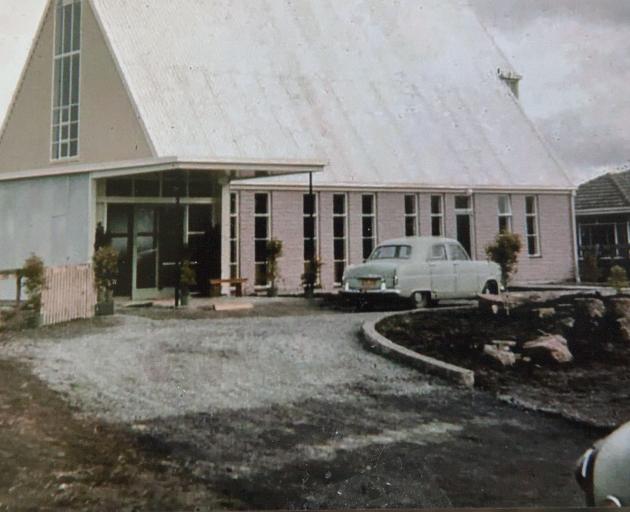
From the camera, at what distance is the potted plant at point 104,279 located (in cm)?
211

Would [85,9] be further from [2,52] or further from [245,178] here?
[245,178]

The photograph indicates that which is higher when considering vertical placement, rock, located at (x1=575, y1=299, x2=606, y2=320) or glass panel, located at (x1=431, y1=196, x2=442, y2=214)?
glass panel, located at (x1=431, y1=196, x2=442, y2=214)

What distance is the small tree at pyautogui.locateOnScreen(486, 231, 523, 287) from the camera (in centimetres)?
236

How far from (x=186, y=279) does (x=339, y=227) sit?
0.67 m

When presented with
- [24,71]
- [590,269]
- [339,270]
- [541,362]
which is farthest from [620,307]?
[24,71]

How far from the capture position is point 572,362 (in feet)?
7.53

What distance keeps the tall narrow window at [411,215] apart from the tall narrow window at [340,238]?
26 cm

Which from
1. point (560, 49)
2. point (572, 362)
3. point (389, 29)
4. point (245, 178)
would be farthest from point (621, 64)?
point (245, 178)

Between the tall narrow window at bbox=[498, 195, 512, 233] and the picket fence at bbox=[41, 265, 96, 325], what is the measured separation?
1704 millimetres

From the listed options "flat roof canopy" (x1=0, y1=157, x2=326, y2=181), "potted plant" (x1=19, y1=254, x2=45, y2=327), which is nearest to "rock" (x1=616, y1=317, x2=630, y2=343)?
"flat roof canopy" (x1=0, y1=157, x2=326, y2=181)

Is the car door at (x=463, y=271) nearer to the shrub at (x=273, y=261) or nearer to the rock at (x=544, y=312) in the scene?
the rock at (x=544, y=312)

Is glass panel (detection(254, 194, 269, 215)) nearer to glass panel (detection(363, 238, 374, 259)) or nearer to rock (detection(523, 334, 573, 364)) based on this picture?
glass panel (detection(363, 238, 374, 259))

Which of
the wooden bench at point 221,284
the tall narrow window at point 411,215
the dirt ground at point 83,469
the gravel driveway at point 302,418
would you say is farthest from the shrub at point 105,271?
the tall narrow window at point 411,215

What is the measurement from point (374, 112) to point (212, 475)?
5.17 ft
